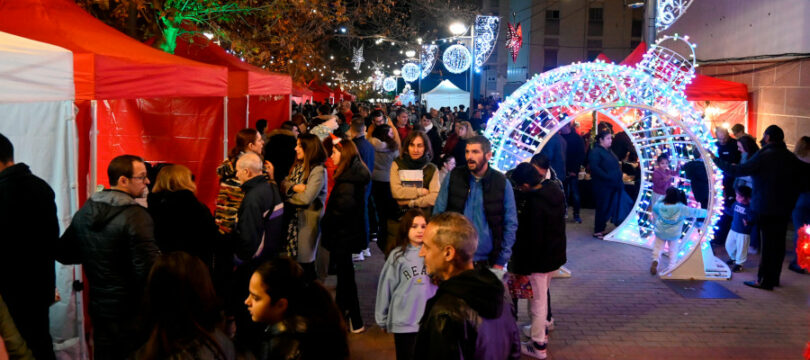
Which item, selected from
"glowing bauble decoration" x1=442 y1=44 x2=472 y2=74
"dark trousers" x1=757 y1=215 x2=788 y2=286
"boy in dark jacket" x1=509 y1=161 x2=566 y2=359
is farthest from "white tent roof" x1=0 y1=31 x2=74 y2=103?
"glowing bauble decoration" x1=442 y1=44 x2=472 y2=74

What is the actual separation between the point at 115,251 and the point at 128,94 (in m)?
2.36

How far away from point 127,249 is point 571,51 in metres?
51.1

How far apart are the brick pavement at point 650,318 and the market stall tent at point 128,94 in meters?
2.95

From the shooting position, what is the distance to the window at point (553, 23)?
52.2 metres

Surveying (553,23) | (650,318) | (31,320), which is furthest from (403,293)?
(553,23)

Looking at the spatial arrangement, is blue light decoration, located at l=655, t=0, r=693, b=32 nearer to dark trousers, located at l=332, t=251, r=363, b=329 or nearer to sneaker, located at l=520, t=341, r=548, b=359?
sneaker, located at l=520, t=341, r=548, b=359

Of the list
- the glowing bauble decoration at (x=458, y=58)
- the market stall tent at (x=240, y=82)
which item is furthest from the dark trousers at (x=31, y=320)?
the glowing bauble decoration at (x=458, y=58)

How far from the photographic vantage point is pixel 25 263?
172 inches

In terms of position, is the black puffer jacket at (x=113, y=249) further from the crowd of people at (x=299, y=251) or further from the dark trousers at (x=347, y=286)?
the dark trousers at (x=347, y=286)

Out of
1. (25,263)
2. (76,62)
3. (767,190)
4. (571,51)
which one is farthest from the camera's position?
(571,51)

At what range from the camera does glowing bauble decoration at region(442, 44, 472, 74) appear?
2106 cm

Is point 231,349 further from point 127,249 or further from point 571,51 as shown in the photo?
point 571,51

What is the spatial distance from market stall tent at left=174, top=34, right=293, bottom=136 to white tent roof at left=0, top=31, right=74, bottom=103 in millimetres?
5528

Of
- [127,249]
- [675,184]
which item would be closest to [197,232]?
[127,249]
